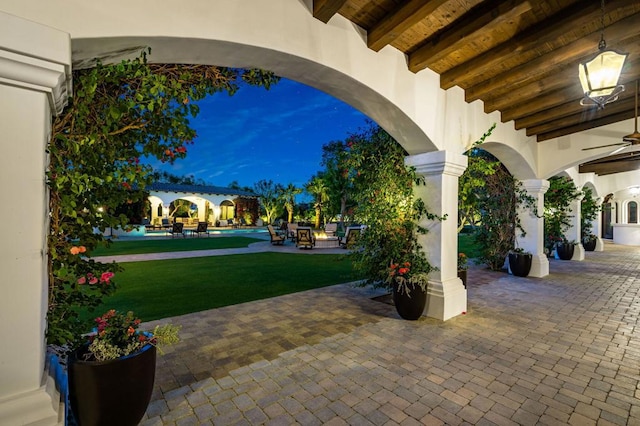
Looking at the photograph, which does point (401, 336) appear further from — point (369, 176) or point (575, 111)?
point (575, 111)

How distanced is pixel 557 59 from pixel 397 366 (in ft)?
14.3

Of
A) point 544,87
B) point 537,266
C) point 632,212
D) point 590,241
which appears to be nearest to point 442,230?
point 544,87

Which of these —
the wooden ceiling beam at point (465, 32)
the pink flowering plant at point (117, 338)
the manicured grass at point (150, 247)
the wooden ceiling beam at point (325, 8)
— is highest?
the wooden ceiling beam at point (465, 32)

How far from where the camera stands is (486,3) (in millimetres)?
3154

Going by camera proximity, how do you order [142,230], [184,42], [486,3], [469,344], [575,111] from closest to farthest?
[184,42] < [486,3] < [469,344] < [575,111] < [142,230]

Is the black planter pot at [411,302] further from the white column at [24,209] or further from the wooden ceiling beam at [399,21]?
the white column at [24,209]

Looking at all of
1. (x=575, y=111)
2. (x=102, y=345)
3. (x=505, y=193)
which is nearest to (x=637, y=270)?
(x=505, y=193)

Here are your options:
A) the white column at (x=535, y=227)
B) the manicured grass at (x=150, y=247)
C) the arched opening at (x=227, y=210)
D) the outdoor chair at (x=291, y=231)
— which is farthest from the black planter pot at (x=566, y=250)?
the arched opening at (x=227, y=210)

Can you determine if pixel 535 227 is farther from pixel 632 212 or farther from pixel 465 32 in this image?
pixel 632 212

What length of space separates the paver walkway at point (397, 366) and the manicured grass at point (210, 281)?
0.74 m

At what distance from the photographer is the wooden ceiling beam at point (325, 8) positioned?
280cm

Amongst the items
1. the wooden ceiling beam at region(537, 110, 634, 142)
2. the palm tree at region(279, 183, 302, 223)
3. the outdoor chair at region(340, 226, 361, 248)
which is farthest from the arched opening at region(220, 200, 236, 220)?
the wooden ceiling beam at region(537, 110, 634, 142)

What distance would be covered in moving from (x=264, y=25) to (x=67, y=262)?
239cm

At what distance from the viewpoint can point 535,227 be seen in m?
8.02
